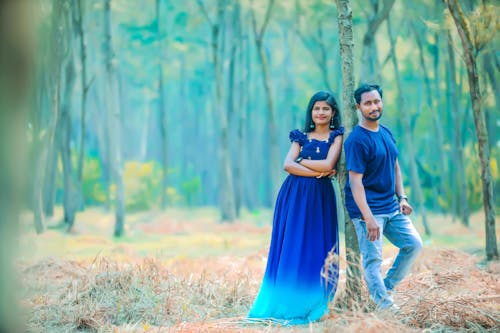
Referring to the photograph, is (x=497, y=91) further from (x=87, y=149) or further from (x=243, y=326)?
(x=87, y=149)

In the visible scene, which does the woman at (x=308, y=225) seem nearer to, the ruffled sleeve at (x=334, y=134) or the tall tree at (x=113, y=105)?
the ruffled sleeve at (x=334, y=134)

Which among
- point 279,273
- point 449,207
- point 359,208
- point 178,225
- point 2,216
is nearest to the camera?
point 2,216

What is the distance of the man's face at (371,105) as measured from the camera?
4.33 m

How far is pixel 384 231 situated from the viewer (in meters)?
4.47

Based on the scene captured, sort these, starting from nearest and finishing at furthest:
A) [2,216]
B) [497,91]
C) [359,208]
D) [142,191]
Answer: [2,216]
[359,208]
[497,91]
[142,191]

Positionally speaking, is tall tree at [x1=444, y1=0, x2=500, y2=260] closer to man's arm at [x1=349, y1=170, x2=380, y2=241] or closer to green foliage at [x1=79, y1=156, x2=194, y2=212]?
man's arm at [x1=349, y1=170, x2=380, y2=241]

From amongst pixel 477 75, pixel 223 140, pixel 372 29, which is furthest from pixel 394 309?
pixel 223 140

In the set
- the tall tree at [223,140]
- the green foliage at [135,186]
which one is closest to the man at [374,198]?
the tall tree at [223,140]

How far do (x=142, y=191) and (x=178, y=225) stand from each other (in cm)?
645

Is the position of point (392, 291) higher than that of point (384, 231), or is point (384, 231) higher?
point (384, 231)

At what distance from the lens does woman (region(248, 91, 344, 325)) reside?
460 centimetres

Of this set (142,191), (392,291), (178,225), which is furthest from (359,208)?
(142,191)

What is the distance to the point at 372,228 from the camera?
4.20 metres

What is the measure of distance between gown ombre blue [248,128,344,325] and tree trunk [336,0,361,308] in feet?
0.35
